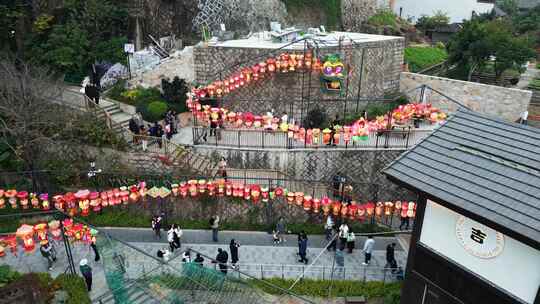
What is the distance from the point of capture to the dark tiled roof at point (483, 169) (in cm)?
892

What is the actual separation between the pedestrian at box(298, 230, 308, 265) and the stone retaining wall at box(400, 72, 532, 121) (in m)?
18.2

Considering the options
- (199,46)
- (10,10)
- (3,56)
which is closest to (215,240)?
(199,46)

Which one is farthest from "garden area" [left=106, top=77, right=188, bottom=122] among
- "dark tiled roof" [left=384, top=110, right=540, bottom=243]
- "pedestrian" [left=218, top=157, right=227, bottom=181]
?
"dark tiled roof" [left=384, top=110, right=540, bottom=243]

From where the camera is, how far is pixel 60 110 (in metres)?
21.1

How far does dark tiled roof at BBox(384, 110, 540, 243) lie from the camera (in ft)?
29.3

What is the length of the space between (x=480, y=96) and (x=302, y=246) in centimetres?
1923

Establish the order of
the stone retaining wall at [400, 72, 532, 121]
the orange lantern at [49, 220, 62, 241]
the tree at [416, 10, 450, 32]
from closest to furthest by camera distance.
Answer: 1. the orange lantern at [49, 220, 62, 241]
2. the stone retaining wall at [400, 72, 532, 121]
3. the tree at [416, 10, 450, 32]

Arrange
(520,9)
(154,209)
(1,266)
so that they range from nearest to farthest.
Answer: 1. (1,266)
2. (154,209)
3. (520,9)

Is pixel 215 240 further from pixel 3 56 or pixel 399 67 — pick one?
pixel 399 67

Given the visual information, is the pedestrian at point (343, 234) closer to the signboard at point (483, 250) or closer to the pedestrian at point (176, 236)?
the signboard at point (483, 250)

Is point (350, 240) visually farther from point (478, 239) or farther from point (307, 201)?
point (478, 239)

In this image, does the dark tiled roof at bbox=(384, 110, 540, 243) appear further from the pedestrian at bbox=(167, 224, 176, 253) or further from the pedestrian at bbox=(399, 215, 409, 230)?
the pedestrian at bbox=(167, 224, 176, 253)

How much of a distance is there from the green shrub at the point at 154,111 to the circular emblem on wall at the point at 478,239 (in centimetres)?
1763

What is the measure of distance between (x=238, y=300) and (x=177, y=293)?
6.58 feet
